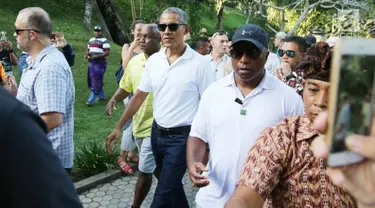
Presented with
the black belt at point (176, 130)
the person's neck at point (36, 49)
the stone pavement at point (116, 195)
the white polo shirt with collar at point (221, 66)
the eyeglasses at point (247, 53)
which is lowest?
the stone pavement at point (116, 195)

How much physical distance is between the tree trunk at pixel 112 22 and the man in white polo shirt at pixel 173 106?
1839 cm

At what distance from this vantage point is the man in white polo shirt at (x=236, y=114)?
263 centimetres

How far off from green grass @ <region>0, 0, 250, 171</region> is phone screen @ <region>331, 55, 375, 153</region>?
5814 mm

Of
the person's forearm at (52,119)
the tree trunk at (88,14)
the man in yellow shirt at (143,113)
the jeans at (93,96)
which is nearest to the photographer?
the person's forearm at (52,119)

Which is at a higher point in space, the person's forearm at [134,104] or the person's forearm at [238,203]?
the person's forearm at [238,203]

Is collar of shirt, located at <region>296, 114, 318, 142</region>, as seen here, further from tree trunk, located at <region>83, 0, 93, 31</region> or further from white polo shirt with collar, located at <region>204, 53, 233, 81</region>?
tree trunk, located at <region>83, 0, 93, 31</region>

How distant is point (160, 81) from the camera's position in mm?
3953

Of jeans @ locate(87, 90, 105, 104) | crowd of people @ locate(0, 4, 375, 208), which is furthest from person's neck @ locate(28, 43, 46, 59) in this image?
jeans @ locate(87, 90, 105, 104)

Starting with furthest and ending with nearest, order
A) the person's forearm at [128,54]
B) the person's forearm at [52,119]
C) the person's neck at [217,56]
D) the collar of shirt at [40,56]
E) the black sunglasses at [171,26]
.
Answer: the person's neck at [217,56] → the person's forearm at [128,54] → the black sunglasses at [171,26] → the collar of shirt at [40,56] → the person's forearm at [52,119]

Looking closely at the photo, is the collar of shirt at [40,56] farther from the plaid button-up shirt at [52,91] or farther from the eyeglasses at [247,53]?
the eyeglasses at [247,53]

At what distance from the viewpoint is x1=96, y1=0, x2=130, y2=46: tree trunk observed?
22.1 m

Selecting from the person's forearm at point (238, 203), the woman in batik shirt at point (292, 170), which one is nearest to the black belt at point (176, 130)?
the woman in batik shirt at point (292, 170)

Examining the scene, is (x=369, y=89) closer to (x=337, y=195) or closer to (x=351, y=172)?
(x=351, y=172)

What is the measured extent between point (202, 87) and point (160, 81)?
38 cm
